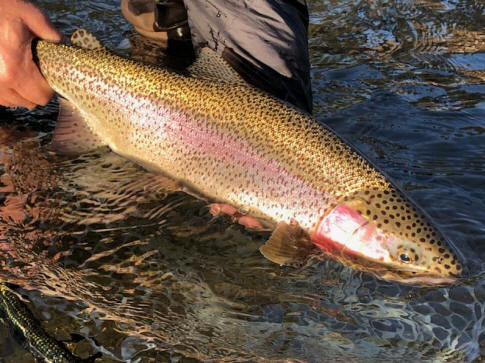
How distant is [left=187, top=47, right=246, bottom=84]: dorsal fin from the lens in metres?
3.30

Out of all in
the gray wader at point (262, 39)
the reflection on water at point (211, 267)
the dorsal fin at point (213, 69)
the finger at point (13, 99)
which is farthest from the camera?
the gray wader at point (262, 39)

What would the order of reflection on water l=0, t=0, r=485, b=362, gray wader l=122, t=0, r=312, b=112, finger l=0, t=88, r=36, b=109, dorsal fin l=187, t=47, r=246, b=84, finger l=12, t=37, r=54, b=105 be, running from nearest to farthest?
reflection on water l=0, t=0, r=485, b=362
dorsal fin l=187, t=47, r=246, b=84
finger l=12, t=37, r=54, b=105
finger l=0, t=88, r=36, b=109
gray wader l=122, t=0, r=312, b=112

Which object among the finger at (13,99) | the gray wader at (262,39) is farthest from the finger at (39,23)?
the gray wader at (262,39)

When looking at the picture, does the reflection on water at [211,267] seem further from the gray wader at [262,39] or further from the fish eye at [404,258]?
the gray wader at [262,39]

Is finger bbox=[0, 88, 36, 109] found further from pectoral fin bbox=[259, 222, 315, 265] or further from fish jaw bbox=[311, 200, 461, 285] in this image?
fish jaw bbox=[311, 200, 461, 285]

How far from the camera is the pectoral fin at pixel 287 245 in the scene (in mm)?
2773

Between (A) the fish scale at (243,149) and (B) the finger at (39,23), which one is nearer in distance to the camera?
(A) the fish scale at (243,149)

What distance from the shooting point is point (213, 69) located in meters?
Result: 3.32

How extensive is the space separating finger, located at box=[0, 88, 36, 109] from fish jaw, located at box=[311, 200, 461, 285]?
2064 millimetres

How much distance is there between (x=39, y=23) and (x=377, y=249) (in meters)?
2.39

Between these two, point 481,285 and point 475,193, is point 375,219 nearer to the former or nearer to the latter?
point 481,285

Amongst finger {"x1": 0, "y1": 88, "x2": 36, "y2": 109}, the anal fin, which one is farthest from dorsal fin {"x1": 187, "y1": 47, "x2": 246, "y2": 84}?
A: finger {"x1": 0, "y1": 88, "x2": 36, "y2": 109}

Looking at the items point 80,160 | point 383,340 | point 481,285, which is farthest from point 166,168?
point 481,285

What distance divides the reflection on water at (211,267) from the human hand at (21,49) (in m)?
0.50
